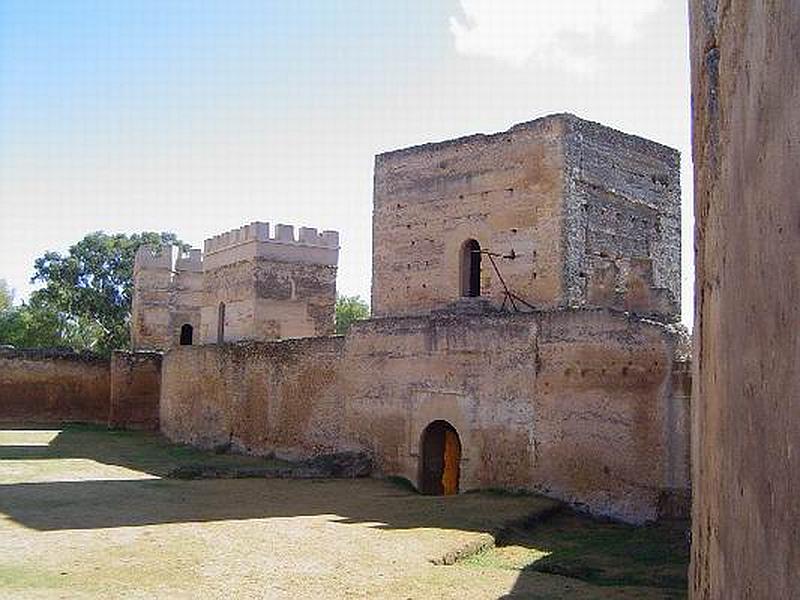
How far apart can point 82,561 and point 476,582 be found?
338cm

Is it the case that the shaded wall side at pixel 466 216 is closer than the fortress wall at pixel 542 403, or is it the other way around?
the fortress wall at pixel 542 403

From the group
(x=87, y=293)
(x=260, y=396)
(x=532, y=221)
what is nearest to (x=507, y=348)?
(x=532, y=221)

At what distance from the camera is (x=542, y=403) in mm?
11703

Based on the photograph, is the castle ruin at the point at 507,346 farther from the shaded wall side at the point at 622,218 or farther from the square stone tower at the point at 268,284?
the square stone tower at the point at 268,284

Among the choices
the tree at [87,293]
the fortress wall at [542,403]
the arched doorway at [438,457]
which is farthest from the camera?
the tree at [87,293]

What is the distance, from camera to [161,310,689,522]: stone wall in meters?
10.4

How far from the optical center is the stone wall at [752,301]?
79.8 inches

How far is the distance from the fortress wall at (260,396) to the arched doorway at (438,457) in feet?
6.84

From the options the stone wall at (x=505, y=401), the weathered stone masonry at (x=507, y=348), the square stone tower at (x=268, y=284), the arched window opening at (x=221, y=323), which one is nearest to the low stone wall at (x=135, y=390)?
the square stone tower at (x=268, y=284)

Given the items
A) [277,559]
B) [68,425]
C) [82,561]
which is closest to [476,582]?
[277,559]

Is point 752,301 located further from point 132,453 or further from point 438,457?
point 132,453

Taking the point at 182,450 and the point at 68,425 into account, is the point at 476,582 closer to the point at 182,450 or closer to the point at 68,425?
the point at 182,450

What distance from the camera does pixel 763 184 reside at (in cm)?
240

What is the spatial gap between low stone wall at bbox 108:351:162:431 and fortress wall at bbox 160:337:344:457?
133 inches
